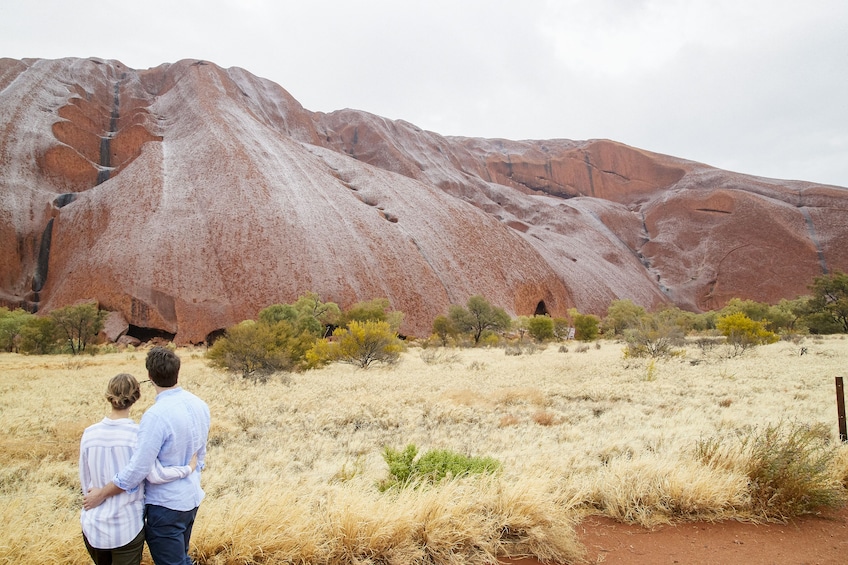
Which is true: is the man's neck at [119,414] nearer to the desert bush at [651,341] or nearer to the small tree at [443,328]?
the desert bush at [651,341]

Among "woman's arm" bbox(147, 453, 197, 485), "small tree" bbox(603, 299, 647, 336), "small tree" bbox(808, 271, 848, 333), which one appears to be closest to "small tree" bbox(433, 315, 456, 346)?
"small tree" bbox(603, 299, 647, 336)

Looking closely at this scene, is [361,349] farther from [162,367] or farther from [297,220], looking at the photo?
[297,220]

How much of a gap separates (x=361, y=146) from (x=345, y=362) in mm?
62206

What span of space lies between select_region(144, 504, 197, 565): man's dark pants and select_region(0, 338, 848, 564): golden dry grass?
61 cm

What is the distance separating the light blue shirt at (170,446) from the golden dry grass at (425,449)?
81cm

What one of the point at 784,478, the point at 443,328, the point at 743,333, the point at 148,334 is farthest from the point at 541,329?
the point at 784,478

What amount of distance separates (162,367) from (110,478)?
0.59 metres

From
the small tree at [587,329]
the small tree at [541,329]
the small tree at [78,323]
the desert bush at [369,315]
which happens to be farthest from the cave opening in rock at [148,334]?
the small tree at [587,329]

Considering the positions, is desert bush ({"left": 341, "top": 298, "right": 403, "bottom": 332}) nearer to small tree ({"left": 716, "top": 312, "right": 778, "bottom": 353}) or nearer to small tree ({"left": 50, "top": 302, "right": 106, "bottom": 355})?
small tree ({"left": 50, "top": 302, "right": 106, "bottom": 355})

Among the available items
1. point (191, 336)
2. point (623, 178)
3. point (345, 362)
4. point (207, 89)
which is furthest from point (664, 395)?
point (623, 178)

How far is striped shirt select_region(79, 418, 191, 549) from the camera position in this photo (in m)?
2.46

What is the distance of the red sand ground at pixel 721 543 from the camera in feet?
11.8

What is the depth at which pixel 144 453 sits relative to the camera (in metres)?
2.47

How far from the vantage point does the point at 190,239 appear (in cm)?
3344
